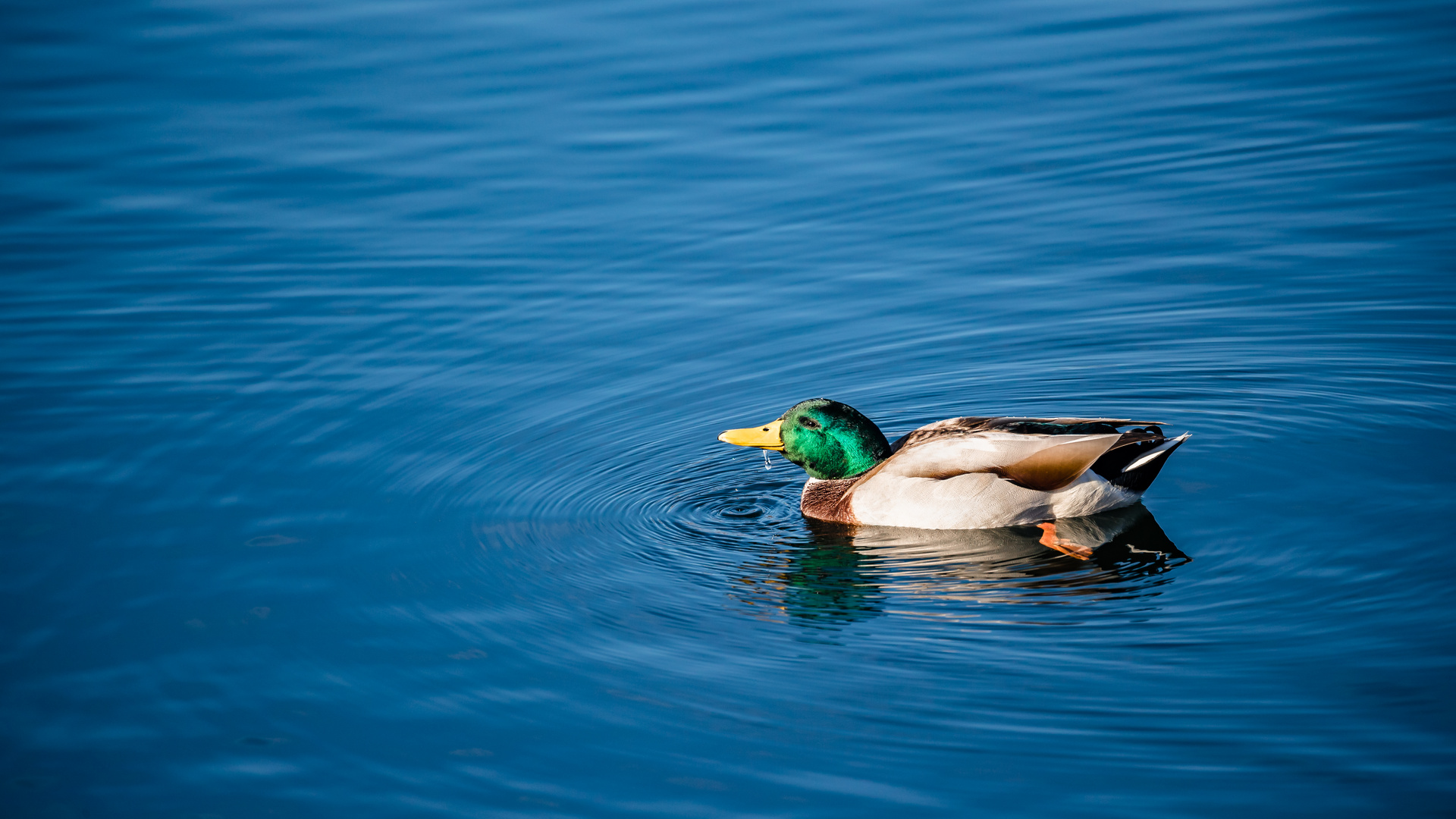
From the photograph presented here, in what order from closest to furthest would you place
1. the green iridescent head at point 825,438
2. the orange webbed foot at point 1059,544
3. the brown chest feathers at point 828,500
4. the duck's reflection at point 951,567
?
the duck's reflection at point 951,567 → the orange webbed foot at point 1059,544 → the brown chest feathers at point 828,500 → the green iridescent head at point 825,438

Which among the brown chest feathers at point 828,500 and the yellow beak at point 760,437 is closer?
the brown chest feathers at point 828,500

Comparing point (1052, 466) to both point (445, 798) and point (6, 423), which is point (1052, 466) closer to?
point (445, 798)

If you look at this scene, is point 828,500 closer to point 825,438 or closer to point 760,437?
point 825,438

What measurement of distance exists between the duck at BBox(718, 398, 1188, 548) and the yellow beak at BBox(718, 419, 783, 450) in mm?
348

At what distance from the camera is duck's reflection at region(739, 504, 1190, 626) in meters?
7.44

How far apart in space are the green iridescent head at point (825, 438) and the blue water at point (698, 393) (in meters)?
0.43

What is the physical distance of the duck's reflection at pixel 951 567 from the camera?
24.4ft

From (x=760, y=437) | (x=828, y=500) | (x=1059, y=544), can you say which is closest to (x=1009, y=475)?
(x=1059, y=544)

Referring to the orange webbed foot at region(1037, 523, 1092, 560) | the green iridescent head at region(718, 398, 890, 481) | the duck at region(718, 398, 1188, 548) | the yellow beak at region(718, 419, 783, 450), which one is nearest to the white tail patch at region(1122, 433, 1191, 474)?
the duck at region(718, 398, 1188, 548)

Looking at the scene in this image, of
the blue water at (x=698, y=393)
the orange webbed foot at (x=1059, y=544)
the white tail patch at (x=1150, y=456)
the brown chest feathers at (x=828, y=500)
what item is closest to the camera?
the blue water at (x=698, y=393)

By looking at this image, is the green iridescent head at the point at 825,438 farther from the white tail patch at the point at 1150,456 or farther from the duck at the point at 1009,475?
the white tail patch at the point at 1150,456

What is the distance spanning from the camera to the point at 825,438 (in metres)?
8.97

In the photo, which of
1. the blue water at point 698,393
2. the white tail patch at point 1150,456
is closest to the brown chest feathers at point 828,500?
the blue water at point 698,393

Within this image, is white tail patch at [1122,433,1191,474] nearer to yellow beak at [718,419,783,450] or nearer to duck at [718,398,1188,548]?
duck at [718,398,1188,548]
